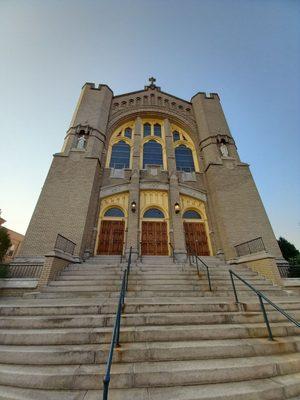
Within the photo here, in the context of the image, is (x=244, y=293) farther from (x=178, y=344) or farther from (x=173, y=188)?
(x=173, y=188)

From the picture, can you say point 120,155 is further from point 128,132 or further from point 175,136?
point 175,136

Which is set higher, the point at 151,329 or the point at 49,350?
the point at 151,329

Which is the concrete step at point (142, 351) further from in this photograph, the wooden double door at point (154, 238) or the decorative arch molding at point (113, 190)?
the decorative arch molding at point (113, 190)

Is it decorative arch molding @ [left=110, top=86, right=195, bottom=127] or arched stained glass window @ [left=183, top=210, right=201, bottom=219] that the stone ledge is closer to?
arched stained glass window @ [left=183, top=210, right=201, bottom=219]

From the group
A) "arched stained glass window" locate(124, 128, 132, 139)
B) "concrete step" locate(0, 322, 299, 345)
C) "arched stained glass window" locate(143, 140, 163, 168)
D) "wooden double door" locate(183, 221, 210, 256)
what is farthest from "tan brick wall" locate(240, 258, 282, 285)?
"arched stained glass window" locate(124, 128, 132, 139)

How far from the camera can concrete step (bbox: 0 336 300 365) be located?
305 centimetres

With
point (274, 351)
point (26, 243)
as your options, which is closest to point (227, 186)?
point (274, 351)

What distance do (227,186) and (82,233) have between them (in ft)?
32.0

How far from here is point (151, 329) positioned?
11.9 ft

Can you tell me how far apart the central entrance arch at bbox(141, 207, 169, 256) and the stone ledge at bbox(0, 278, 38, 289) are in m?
5.93

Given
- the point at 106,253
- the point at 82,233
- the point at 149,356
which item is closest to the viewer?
the point at 149,356

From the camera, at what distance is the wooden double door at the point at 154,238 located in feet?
37.7

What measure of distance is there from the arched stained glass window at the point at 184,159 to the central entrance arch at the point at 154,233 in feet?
14.9

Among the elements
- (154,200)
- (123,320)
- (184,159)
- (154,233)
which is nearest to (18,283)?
(123,320)
